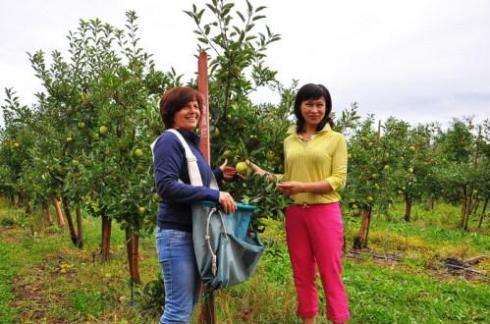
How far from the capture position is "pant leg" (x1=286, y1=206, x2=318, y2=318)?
10.9ft

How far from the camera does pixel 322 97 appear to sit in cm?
322

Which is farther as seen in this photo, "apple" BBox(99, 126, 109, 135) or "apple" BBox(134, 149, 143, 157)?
"apple" BBox(99, 126, 109, 135)

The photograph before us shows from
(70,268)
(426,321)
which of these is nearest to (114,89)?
(70,268)

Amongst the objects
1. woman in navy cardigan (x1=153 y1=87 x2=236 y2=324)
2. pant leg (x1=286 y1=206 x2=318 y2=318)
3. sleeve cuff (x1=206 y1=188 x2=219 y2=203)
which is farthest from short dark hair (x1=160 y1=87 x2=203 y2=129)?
pant leg (x1=286 y1=206 x2=318 y2=318)

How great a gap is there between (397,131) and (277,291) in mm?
6030

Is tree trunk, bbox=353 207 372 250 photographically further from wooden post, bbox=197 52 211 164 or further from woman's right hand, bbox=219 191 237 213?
woman's right hand, bbox=219 191 237 213

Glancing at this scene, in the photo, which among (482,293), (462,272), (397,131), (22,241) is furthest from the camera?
(397,131)

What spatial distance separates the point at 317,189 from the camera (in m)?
3.11

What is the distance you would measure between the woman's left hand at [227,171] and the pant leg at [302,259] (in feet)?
1.92

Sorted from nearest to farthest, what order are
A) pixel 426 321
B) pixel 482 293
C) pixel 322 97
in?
pixel 322 97
pixel 426 321
pixel 482 293

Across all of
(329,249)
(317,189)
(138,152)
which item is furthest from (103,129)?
(329,249)

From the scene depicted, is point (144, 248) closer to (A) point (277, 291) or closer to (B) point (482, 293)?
(A) point (277, 291)

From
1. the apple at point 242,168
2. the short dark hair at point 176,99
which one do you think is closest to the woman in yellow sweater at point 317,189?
the apple at point 242,168

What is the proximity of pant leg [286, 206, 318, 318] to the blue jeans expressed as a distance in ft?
3.48
